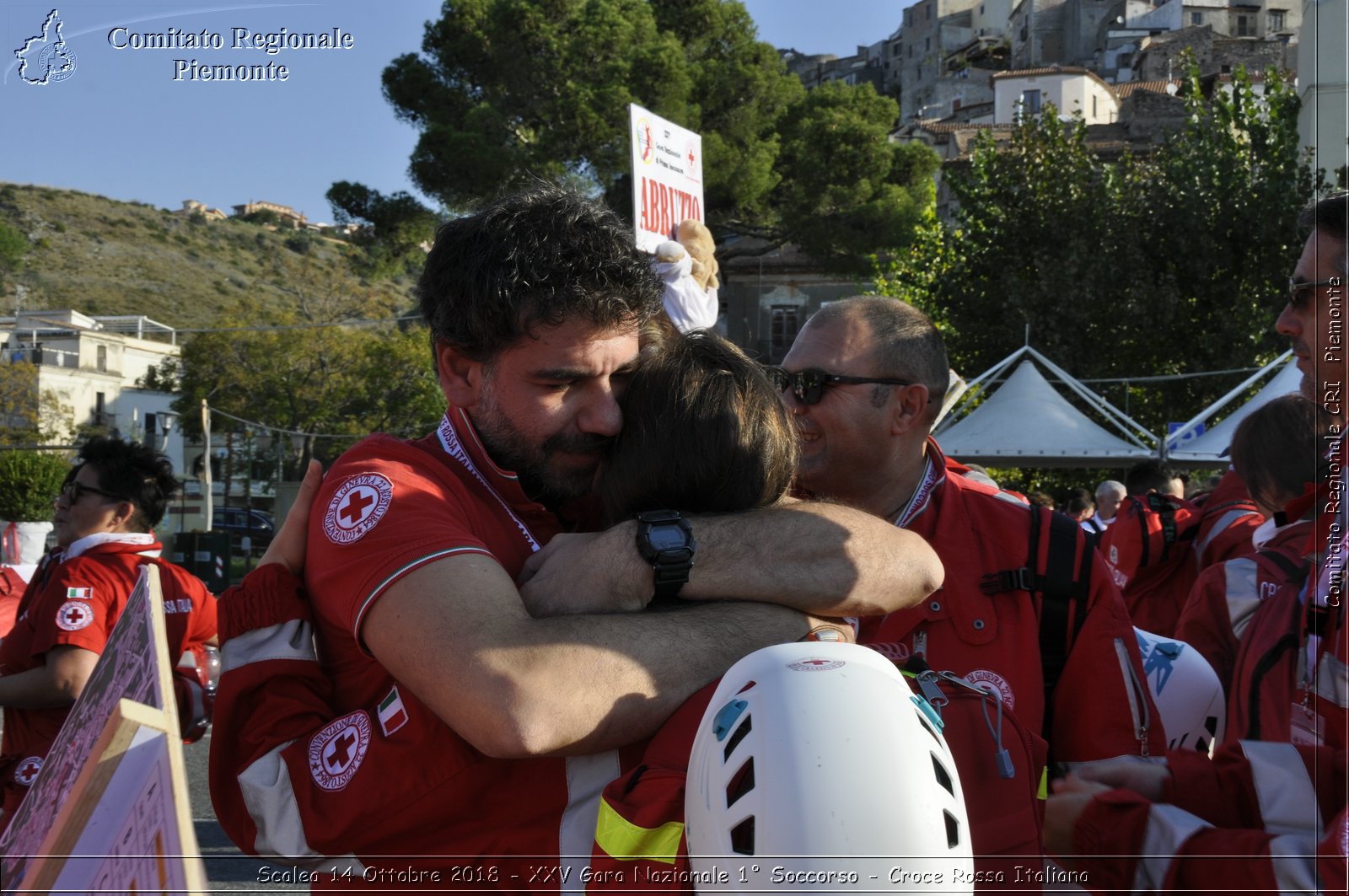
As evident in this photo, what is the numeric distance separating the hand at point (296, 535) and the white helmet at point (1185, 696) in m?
2.10

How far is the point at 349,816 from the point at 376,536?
442mm

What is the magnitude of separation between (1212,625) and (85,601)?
3958mm

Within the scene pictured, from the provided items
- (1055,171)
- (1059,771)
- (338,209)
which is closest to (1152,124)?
(1055,171)

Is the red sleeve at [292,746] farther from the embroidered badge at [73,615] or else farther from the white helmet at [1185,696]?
the embroidered badge at [73,615]

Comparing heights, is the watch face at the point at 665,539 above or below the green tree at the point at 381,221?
below

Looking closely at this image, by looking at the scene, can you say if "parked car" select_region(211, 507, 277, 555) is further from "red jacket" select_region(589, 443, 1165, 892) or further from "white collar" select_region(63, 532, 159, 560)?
"red jacket" select_region(589, 443, 1165, 892)

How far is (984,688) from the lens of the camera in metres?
1.87

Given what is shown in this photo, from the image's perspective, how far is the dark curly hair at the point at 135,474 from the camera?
499 cm

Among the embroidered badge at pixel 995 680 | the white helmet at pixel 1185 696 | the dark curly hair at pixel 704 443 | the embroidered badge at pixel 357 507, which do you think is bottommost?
the white helmet at pixel 1185 696

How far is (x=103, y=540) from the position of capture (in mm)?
4742

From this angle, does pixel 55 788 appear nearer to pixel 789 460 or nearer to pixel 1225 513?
pixel 789 460

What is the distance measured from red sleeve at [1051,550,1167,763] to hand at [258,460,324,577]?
158cm

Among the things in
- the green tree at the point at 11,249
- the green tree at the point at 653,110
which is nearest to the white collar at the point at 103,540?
the green tree at the point at 653,110

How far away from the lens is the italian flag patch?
73.7 inches
